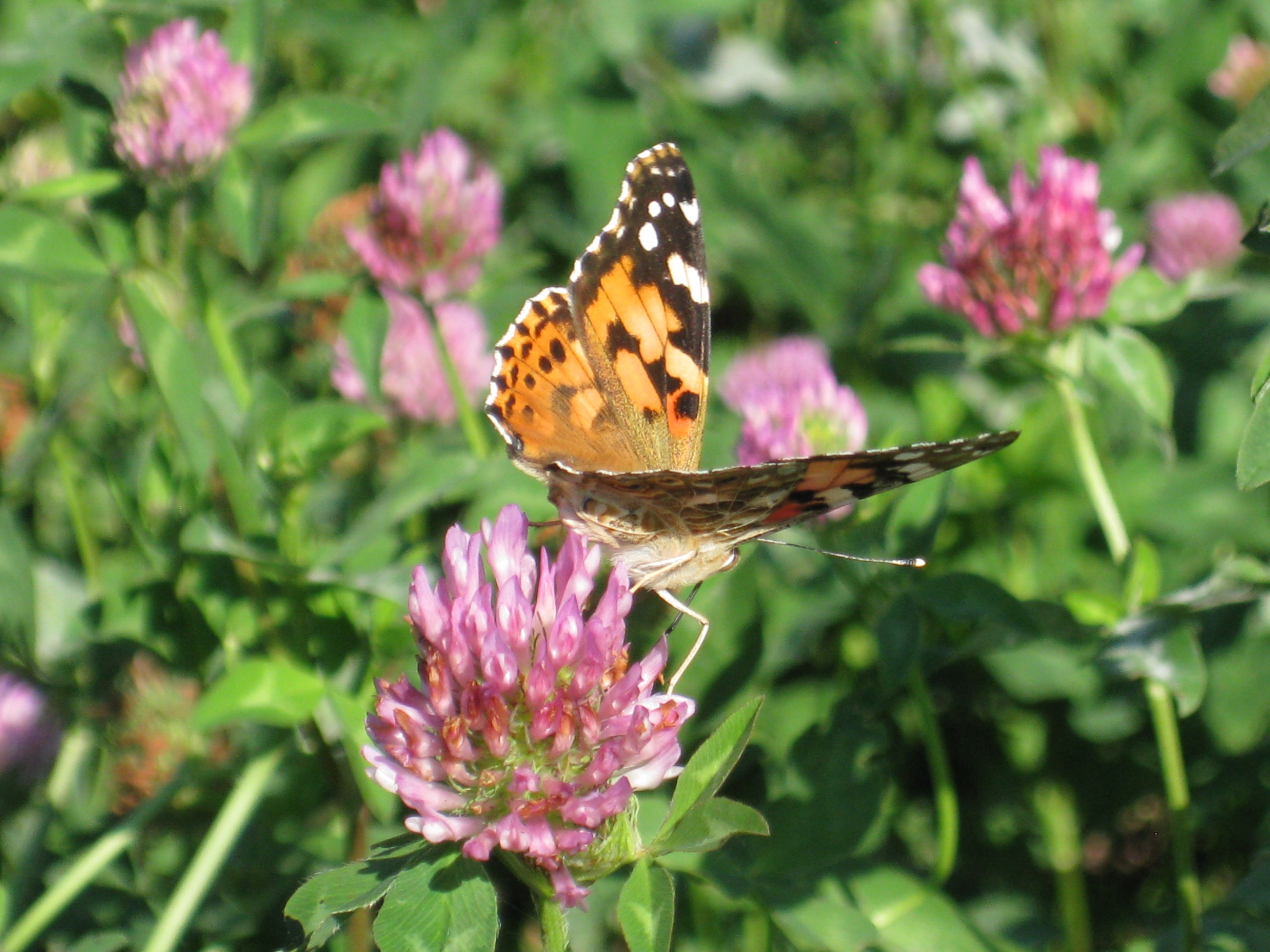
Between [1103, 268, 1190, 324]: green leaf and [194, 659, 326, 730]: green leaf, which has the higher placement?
[1103, 268, 1190, 324]: green leaf

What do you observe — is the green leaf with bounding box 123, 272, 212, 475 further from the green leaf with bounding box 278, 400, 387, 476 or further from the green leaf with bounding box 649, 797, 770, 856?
the green leaf with bounding box 649, 797, 770, 856

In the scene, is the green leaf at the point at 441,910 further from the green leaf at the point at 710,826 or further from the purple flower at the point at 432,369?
the purple flower at the point at 432,369

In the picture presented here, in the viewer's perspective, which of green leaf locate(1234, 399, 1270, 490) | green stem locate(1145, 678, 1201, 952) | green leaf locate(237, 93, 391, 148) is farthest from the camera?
green leaf locate(237, 93, 391, 148)

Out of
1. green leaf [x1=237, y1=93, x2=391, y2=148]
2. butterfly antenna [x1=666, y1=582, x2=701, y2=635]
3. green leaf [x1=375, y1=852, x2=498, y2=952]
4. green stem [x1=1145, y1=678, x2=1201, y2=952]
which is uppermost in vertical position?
green leaf [x1=237, y1=93, x2=391, y2=148]

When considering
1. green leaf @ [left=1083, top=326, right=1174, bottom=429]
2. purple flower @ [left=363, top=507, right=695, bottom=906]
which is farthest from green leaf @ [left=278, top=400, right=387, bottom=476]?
green leaf @ [left=1083, top=326, right=1174, bottom=429]

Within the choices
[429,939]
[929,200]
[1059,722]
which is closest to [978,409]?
[1059,722]

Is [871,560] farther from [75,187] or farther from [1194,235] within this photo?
[1194,235]

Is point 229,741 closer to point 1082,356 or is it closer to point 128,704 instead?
point 128,704
